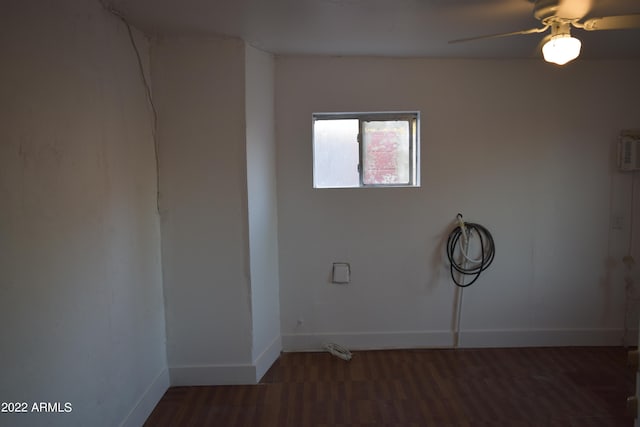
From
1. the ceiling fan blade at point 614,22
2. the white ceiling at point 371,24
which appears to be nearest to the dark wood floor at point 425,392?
the ceiling fan blade at point 614,22

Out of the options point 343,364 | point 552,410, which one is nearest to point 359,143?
point 343,364

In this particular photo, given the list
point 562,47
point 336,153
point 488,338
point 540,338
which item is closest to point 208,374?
point 336,153

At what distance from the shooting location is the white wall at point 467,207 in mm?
2895

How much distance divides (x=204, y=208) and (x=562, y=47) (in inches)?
82.2

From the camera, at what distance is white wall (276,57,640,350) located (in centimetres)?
289

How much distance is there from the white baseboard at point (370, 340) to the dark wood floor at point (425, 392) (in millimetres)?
68

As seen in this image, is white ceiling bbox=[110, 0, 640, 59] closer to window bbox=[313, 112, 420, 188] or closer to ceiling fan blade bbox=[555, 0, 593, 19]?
ceiling fan blade bbox=[555, 0, 593, 19]

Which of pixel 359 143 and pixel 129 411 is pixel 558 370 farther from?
pixel 129 411

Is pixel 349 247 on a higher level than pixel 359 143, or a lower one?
lower

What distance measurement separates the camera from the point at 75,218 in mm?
1615

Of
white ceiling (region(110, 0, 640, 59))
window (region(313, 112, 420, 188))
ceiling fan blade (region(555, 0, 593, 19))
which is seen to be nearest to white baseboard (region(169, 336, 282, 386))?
window (region(313, 112, 420, 188))

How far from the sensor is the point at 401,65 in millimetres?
2873

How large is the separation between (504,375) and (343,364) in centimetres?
110

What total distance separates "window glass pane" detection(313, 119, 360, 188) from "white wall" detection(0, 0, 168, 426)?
1.25 m
